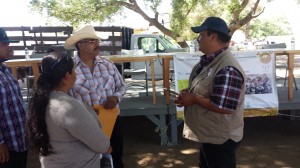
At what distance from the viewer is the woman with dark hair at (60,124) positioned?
6.01ft

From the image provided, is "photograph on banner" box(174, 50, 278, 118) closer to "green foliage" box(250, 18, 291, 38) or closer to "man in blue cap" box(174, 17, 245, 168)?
"man in blue cap" box(174, 17, 245, 168)

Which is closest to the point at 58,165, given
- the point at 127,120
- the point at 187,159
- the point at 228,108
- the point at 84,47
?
the point at 228,108

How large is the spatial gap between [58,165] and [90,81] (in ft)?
3.90

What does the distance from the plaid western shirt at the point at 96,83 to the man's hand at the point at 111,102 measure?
8 cm

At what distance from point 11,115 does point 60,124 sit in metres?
0.88

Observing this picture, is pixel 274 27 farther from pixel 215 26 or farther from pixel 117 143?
pixel 215 26

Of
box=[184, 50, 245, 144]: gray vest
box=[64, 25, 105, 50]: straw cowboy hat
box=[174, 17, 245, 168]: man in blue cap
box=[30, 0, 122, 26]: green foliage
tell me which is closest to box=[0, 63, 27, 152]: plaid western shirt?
box=[64, 25, 105, 50]: straw cowboy hat

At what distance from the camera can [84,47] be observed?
3.05 meters

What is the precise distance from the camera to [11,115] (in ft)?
8.20

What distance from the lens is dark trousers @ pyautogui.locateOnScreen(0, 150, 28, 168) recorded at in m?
2.54

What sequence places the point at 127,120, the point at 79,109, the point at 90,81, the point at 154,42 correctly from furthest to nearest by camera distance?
the point at 154,42 → the point at 127,120 → the point at 90,81 → the point at 79,109

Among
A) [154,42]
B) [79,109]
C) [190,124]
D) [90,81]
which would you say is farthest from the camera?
[154,42]

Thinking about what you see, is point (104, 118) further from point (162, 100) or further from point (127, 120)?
point (127, 120)

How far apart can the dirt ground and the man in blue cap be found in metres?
2.19
